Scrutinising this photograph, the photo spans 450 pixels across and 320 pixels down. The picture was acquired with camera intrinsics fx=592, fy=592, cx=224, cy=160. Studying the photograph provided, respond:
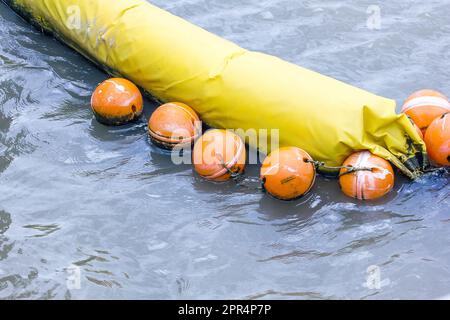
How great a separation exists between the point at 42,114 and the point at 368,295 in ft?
11.1

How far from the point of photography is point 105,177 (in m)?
4.68

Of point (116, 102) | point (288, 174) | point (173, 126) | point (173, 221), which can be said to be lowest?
point (173, 221)

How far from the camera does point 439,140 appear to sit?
14.3 feet

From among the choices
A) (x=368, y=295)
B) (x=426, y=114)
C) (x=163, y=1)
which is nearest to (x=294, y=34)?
(x=163, y=1)

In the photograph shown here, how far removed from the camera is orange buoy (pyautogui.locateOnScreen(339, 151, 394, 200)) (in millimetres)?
4250

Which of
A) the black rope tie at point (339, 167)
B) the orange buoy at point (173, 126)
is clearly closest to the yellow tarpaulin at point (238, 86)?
the black rope tie at point (339, 167)

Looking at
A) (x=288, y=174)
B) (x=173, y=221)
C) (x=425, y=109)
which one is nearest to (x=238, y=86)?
(x=288, y=174)

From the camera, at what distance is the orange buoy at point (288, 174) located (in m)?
4.25

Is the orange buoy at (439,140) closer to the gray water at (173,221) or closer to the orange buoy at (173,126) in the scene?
the gray water at (173,221)

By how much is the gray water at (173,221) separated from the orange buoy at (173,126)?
0.17m

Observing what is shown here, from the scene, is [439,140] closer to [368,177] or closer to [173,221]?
[368,177]

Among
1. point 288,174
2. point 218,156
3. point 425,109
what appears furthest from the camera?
point 425,109

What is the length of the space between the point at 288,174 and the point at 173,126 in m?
1.08
